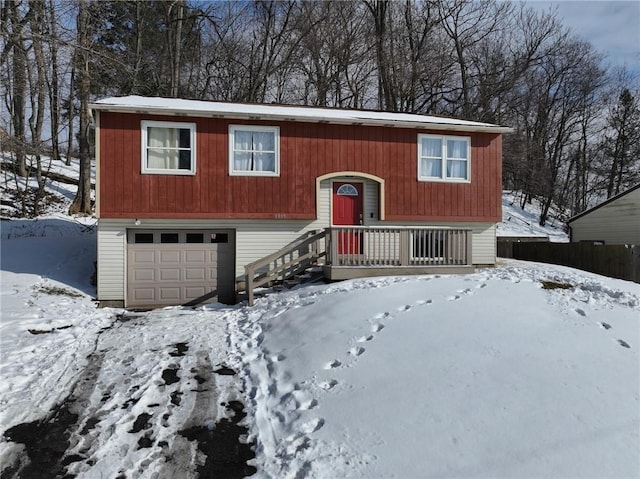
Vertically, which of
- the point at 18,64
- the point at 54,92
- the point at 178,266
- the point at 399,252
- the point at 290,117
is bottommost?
the point at 178,266

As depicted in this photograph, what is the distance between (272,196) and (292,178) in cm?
71

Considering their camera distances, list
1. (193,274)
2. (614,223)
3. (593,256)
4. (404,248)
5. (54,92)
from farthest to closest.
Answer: (54,92), (614,223), (593,256), (193,274), (404,248)

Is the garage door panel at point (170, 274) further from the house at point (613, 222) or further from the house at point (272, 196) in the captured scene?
the house at point (613, 222)

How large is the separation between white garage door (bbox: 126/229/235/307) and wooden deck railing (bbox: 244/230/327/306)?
993 mm

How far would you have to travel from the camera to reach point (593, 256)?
48.1ft

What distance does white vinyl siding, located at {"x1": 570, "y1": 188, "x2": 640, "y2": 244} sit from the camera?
16875 millimetres

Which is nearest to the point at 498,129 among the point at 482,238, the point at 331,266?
the point at 482,238

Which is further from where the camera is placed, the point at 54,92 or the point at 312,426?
the point at 54,92

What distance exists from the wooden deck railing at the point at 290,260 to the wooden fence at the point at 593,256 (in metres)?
9.25

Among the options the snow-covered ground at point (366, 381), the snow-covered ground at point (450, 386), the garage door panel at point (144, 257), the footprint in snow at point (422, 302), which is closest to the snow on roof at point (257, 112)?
the garage door panel at point (144, 257)

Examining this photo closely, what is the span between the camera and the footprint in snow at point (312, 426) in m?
4.08

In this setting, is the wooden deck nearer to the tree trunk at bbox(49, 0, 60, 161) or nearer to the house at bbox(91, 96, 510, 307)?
the house at bbox(91, 96, 510, 307)

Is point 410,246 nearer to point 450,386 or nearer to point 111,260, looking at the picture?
point 450,386

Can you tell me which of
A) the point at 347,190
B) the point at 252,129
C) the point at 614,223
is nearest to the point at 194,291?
the point at 252,129
